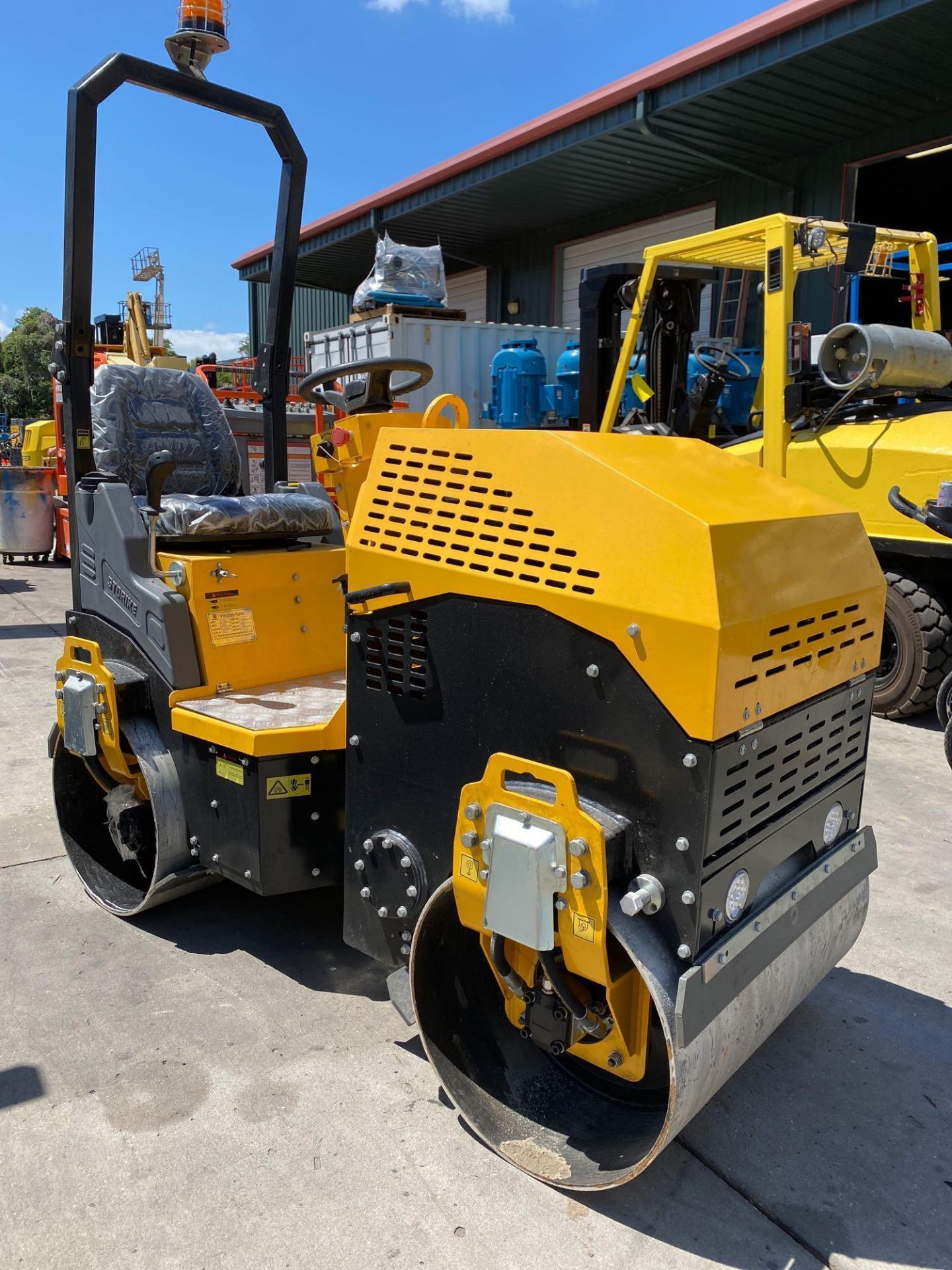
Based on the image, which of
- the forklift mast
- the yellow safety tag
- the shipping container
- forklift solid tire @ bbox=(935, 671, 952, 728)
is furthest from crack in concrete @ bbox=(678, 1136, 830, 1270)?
the shipping container

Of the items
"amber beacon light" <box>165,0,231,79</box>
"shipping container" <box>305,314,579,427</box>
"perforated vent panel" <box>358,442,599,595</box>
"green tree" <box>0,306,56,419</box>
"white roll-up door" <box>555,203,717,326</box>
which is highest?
"green tree" <box>0,306,56,419</box>

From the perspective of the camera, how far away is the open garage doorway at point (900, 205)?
31.9 feet

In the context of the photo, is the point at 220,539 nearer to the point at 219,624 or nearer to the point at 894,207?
the point at 219,624

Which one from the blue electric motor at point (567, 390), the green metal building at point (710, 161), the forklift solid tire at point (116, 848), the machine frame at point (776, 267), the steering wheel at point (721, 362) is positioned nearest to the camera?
the forklift solid tire at point (116, 848)

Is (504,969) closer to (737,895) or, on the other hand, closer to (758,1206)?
(737,895)

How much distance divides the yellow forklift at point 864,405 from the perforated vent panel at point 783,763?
292 cm

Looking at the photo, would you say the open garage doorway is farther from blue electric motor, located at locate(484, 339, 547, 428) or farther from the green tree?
the green tree

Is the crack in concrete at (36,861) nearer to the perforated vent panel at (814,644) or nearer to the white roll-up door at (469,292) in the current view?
the perforated vent panel at (814,644)

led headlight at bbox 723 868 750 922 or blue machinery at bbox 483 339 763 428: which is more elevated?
blue machinery at bbox 483 339 763 428

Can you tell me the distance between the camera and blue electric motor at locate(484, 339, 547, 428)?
9.91 metres

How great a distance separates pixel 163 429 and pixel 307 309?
665 inches

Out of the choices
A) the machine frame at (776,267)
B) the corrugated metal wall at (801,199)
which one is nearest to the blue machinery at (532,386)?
the corrugated metal wall at (801,199)

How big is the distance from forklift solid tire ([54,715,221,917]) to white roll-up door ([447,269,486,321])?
1247 cm

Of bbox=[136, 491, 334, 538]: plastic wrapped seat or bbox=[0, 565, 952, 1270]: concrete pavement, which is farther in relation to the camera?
bbox=[136, 491, 334, 538]: plastic wrapped seat
